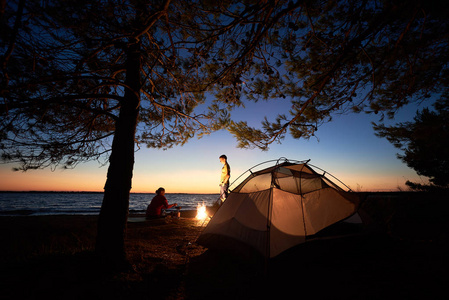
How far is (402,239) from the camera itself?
468 cm

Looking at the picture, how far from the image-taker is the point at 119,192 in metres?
2.95

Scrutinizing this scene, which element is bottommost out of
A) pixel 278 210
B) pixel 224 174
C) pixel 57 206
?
pixel 57 206

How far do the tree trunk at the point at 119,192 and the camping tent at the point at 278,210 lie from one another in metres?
1.90

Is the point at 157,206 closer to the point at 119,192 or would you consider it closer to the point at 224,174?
the point at 224,174

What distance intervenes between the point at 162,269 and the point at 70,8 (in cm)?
402

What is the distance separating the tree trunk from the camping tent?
1903mm

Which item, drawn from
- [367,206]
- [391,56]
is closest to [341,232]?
[391,56]

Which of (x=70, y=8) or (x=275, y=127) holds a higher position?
(x=70, y=8)

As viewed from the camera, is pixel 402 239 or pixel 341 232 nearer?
pixel 341 232

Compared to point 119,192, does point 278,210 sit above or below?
below

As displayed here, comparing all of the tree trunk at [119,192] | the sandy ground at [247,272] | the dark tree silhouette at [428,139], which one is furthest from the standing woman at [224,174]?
the dark tree silhouette at [428,139]

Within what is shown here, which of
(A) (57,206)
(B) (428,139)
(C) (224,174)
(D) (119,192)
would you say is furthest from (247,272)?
(A) (57,206)

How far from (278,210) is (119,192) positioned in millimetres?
2887

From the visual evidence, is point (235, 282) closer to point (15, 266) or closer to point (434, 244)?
point (15, 266)
